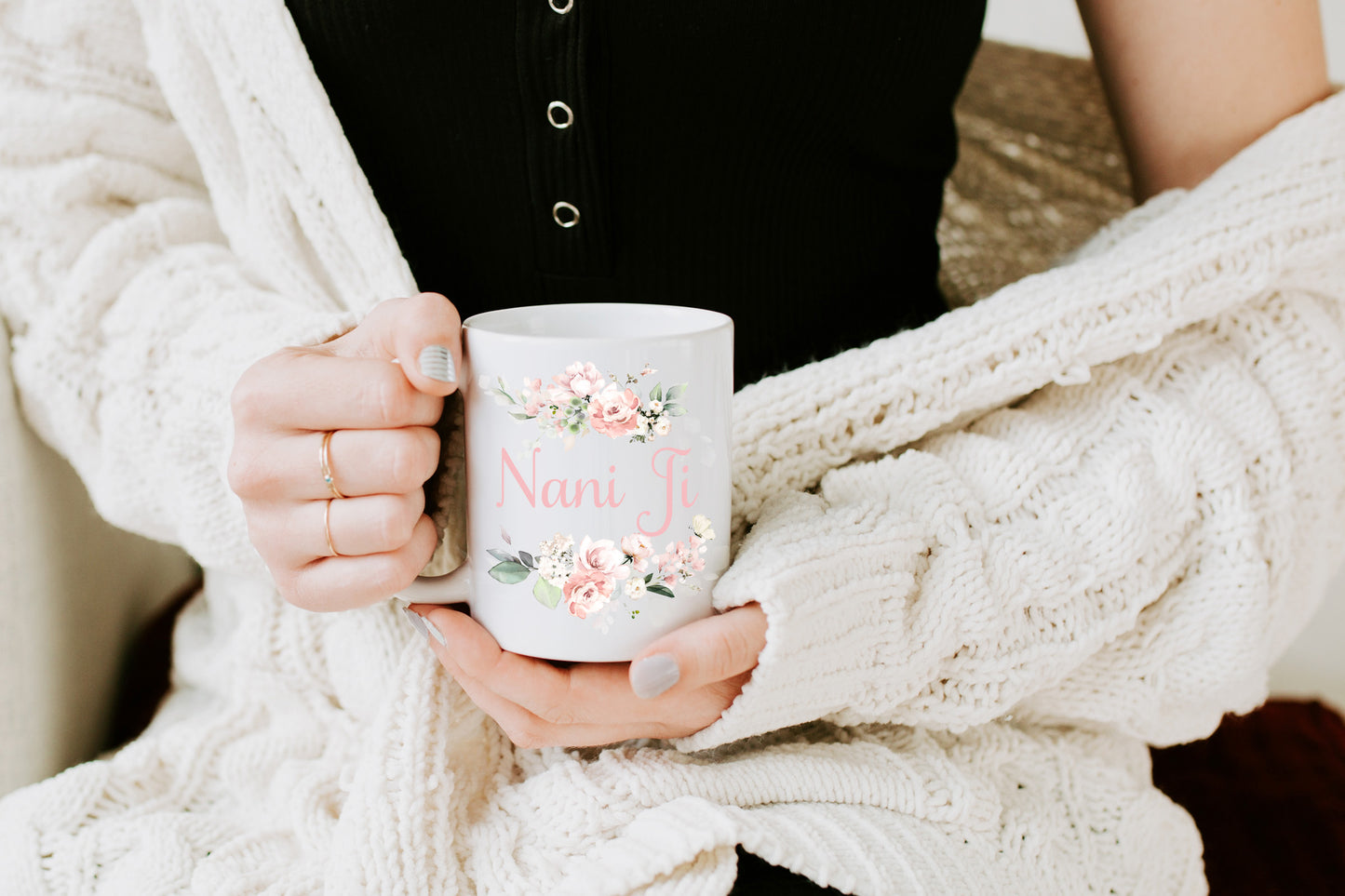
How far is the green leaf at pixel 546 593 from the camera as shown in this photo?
0.46 m

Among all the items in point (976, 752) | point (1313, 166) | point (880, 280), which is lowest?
point (976, 752)

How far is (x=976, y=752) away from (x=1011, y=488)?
0.61 ft

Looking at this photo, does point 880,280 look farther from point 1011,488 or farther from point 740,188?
point 1011,488

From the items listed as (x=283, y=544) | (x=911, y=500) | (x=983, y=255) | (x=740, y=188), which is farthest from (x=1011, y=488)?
(x=983, y=255)

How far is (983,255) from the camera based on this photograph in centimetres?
109

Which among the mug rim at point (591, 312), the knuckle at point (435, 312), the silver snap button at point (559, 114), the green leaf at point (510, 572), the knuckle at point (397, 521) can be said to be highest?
the silver snap button at point (559, 114)

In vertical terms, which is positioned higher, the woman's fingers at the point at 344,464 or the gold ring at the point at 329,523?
the woman's fingers at the point at 344,464

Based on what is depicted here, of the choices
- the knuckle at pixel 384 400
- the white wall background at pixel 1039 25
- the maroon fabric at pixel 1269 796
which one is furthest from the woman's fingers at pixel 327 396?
the white wall background at pixel 1039 25

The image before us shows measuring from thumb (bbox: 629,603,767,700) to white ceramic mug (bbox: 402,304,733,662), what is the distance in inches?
0.7

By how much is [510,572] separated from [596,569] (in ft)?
0.15

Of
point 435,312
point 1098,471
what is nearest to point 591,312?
point 435,312

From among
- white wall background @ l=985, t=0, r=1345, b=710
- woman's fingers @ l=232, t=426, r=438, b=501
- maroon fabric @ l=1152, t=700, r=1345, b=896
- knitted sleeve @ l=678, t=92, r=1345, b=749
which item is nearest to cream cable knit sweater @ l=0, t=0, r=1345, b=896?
knitted sleeve @ l=678, t=92, r=1345, b=749

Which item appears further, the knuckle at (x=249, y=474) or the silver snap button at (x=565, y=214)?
the silver snap button at (x=565, y=214)

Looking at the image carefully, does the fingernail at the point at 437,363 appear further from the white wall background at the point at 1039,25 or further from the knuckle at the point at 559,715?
the white wall background at the point at 1039,25
